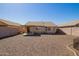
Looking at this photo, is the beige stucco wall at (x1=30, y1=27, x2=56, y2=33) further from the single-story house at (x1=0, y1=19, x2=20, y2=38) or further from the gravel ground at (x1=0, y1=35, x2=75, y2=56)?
the single-story house at (x1=0, y1=19, x2=20, y2=38)

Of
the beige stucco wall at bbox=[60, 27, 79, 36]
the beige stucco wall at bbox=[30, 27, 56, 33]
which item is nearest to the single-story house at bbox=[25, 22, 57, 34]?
the beige stucco wall at bbox=[30, 27, 56, 33]

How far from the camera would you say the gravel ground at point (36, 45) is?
6191 millimetres

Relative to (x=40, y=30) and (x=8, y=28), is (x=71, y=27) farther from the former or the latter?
(x=8, y=28)

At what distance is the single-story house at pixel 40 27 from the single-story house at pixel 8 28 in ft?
1.22

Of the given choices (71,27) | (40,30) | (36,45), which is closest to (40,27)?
(40,30)

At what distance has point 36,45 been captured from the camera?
6645 millimetres

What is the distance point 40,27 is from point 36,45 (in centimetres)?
62

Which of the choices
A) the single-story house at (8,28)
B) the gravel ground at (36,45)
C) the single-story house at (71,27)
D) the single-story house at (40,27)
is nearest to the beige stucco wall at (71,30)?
the single-story house at (71,27)

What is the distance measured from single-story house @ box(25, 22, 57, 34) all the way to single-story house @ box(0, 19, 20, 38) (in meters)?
0.37

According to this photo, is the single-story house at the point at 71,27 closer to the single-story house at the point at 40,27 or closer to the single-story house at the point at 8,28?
the single-story house at the point at 40,27

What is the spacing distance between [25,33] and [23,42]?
1.15 feet

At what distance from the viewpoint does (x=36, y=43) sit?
668 cm

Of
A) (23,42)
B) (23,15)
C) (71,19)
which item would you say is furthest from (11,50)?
(71,19)

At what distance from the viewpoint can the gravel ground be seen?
619 cm
